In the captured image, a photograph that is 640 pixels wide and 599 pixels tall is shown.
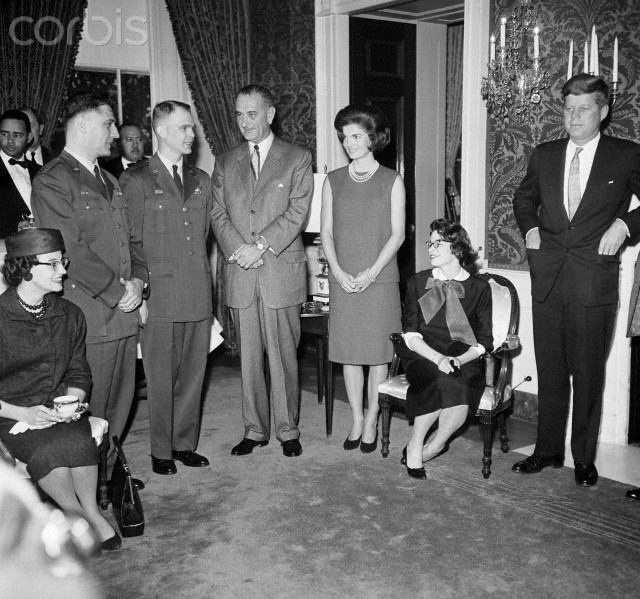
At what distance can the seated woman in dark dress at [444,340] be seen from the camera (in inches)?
149

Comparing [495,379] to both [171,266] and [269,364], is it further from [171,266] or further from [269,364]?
[171,266]

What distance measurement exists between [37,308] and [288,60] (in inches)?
147

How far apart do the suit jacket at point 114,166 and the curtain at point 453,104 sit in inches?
138

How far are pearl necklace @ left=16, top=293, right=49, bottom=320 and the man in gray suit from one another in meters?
1.12

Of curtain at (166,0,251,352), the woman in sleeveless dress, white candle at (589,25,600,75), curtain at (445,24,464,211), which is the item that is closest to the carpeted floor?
the woman in sleeveless dress

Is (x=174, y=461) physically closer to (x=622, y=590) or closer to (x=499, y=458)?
(x=499, y=458)

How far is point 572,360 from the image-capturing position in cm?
374

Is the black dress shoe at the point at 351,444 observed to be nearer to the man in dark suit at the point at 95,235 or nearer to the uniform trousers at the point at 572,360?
the uniform trousers at the point at 572,360

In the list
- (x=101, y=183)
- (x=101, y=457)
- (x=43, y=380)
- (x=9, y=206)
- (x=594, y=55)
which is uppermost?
(x=594, y=55)

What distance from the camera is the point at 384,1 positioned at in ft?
17.7

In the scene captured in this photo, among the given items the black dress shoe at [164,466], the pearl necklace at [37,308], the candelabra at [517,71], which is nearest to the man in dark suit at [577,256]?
the candelabra at [517,71]

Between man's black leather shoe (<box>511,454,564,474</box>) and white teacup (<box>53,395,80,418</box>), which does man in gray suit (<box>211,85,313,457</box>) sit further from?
white teacup (<box>53,395,80,418</box>)

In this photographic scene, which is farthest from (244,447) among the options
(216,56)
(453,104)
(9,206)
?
(453,104)

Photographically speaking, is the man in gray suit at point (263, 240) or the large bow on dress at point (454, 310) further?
the man in gray suit at point (263, 240)
